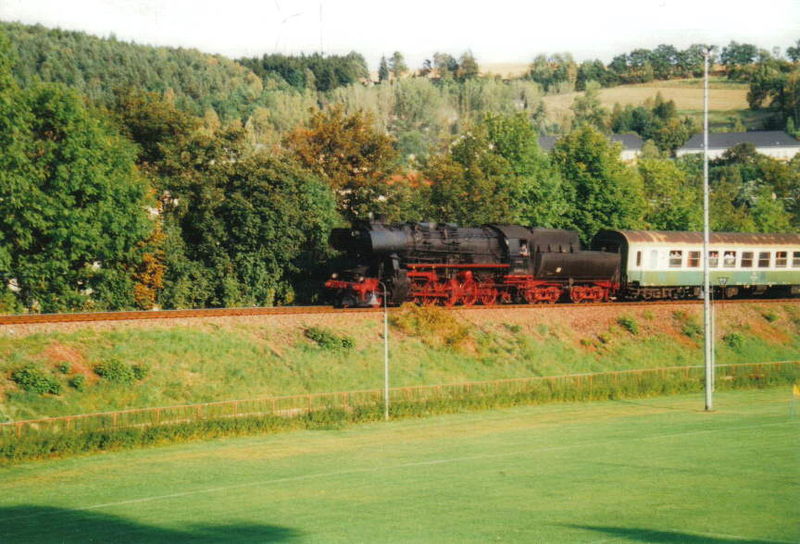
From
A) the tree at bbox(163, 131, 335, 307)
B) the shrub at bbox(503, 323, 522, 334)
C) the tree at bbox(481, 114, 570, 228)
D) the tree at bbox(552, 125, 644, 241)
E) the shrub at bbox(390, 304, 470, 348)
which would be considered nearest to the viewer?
the shrub at bbox(390, 304, 470, 348)

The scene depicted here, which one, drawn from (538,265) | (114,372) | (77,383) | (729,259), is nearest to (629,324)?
(538,265)

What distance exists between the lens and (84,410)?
3161 cm

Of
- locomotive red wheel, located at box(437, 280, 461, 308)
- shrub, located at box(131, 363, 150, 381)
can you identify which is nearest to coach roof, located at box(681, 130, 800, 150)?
locomotive red wheel, located at box(437, 280, 461, 308)

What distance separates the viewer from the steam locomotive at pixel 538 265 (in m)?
44.0

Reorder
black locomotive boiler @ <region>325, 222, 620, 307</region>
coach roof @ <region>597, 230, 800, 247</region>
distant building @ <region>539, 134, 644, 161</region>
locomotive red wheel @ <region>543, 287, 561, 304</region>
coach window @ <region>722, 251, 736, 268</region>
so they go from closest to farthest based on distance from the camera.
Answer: black locomotive boiler @ <region>325, 222, 620, 307</region> → locomotive red wheel @ <region>543, 287, 561, 304</region> → coach roof @ <region>597, 230, 800, 247</region> → coach window @ <region>722, 251, 736, 268</region> → distant building @ <region>539, 134, 644, 161</region>

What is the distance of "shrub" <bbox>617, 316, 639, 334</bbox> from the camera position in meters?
49.1

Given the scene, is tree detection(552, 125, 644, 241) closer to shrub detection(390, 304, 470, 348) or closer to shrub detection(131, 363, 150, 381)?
shrub detection(390, 304, 470, 348)

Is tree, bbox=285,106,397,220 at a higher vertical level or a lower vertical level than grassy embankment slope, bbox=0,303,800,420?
higher

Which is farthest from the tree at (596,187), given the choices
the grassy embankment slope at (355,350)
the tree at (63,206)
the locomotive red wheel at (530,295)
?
the tree at (63,206)

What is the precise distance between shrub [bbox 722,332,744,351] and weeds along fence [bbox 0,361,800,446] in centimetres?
446

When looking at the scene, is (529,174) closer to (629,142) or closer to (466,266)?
(466,266)

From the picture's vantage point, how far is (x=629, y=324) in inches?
1940

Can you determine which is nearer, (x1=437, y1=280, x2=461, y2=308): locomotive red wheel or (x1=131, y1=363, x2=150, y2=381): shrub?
(x1=131, y1=363, x2=150, y2=381): shrub

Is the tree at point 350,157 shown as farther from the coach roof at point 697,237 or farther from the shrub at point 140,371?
the shrub at point 140,371
